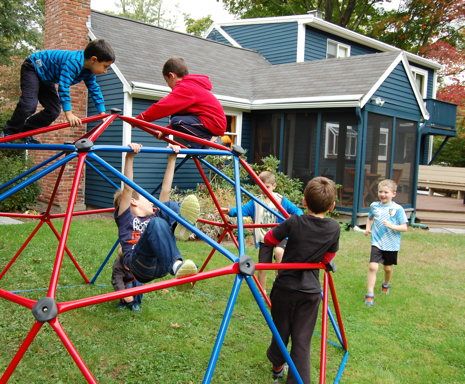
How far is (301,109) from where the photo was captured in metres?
11.4

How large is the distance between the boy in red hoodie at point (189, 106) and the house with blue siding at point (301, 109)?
5834 mm

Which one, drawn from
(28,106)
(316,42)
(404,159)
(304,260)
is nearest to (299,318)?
(304,260)

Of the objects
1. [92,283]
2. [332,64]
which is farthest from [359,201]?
[92,283]

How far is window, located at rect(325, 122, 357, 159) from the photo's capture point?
1054 centimetres

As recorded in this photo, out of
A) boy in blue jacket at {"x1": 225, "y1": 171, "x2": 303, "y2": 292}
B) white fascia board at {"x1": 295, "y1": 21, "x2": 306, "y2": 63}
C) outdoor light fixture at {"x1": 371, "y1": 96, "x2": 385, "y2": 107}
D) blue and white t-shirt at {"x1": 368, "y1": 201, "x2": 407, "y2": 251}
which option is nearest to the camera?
boy in blue jacket at {"x1": 225, "y1": 171, "x2": 303, "y2": 292}

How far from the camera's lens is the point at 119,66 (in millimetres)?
10266

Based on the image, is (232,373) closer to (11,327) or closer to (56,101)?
(11,327)

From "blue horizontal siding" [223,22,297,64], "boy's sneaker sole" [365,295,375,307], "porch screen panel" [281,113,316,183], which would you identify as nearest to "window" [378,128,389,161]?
"porch screen panel" [281,113,316,183]

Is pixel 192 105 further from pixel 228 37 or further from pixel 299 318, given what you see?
pixel 228 37

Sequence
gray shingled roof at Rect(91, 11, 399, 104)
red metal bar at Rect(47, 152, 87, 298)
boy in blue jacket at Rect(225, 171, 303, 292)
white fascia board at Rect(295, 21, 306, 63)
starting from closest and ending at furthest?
red metal bar at Rect(47, 152, 87, 298) → boy in blue jacket at Rect(225, 171, 303, 292) → gray shingled roof at Rect(91, 11, 399, 104) → white fascia board at Rect(295, 21, 306, 63)

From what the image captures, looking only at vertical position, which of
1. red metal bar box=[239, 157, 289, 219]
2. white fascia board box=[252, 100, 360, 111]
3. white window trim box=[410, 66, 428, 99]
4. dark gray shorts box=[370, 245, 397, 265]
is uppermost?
white window trim box=[410, 66, 428, 99]

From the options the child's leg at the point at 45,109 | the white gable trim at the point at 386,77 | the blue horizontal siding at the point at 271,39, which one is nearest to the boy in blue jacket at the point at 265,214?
Result: the child's leg at the point at 45,109

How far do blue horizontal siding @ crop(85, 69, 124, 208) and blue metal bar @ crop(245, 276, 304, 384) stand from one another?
808 cm

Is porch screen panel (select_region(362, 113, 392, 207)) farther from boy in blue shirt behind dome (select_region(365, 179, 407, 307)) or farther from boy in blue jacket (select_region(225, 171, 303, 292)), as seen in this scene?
boy in blue jacket (select_region(225, 171, 303, 292))
